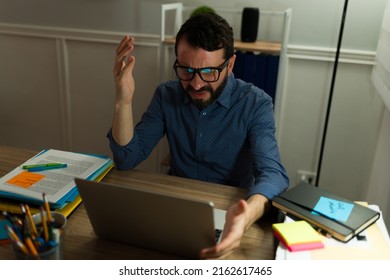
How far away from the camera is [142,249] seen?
0.89 metres

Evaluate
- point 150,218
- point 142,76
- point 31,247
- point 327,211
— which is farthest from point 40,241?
point 142,76

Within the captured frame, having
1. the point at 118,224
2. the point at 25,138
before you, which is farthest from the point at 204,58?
the point at 25,138

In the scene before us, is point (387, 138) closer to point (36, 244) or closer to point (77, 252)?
point (77, 252)

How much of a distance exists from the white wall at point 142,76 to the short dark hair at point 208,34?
0.95 m

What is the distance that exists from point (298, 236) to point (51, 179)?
0.68m

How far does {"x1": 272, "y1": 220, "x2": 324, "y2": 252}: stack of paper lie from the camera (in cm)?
86

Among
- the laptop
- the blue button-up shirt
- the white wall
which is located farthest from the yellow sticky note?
the white wall

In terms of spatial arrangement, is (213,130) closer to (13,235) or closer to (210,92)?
(210,92)

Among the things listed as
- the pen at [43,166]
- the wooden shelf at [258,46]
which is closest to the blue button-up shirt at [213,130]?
the pen at [43,166]

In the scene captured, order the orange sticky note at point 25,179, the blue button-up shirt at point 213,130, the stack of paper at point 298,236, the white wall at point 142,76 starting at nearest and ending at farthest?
the stack of paper at point 298,236, the orange sticky note at point 25,179, the blue button-up shirt at point 213,130, the white wall at point 142,76

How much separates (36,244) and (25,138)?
242cm

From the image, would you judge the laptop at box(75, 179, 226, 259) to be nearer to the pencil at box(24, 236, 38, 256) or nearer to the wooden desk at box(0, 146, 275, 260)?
the wooden desk at box(0, 146, 275, 260)

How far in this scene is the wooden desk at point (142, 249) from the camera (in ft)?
2.86

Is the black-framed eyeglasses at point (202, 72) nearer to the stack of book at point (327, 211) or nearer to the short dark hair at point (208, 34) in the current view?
the short dark hair at point (208, 34)
